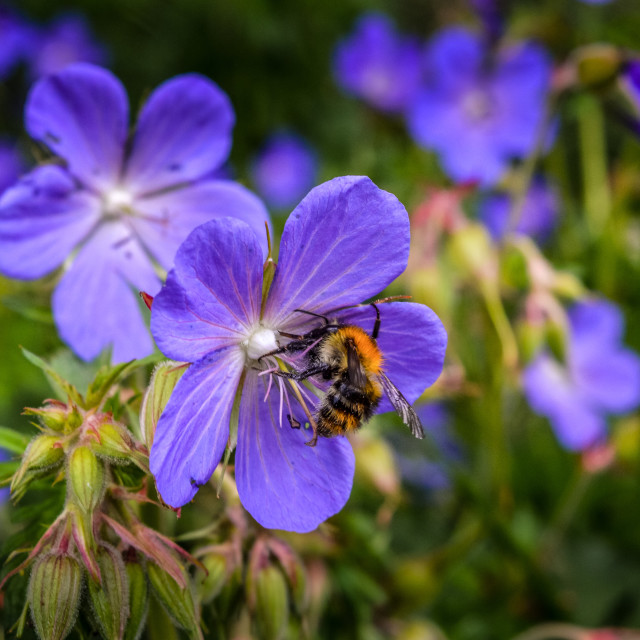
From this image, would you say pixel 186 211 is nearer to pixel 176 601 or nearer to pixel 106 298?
pixel 106 298

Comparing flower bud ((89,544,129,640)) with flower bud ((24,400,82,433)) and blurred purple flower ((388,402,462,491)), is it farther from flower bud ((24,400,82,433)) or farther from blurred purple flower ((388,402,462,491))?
blurred purple flower ((388,402,462,491))

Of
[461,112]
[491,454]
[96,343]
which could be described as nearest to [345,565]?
[491,454]

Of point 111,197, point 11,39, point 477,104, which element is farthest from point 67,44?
point 111,197

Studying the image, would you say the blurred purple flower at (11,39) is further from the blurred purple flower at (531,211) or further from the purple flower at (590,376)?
the purple flower at (590,376)

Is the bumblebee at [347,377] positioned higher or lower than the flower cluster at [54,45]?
higher

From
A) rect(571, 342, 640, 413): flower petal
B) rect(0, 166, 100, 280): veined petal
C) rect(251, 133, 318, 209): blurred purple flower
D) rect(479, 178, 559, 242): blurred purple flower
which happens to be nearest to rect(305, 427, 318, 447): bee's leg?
rect(0, 166, 100, 280): veined petal

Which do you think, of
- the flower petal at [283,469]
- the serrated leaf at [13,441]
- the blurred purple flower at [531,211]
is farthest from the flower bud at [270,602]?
the blurred purple flower at [531,211]

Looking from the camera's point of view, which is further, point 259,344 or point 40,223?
point 40,223
